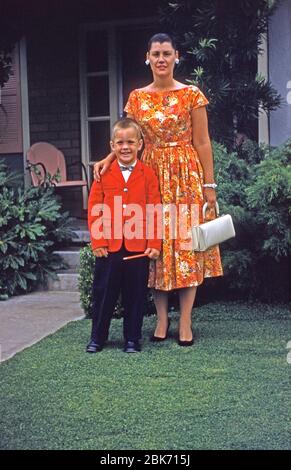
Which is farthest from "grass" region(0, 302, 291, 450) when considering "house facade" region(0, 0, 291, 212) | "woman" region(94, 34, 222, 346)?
"house facade" region(0, 0, 291, 212)

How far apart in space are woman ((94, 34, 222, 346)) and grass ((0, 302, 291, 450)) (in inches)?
15.9

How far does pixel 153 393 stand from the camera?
144 inches

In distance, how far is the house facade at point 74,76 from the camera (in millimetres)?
8734

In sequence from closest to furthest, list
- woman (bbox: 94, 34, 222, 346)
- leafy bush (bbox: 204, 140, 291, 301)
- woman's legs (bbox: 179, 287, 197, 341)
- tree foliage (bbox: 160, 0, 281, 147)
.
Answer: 1. woman (bbox: 94, 34, 222, 346)
2. woman's legs (bbox: 179, 287, 197, 341)
3. leafy bush (bbox: 204, 140, 291, 301)
4. tree foliage (bbox: 160, 0, 281, 147)

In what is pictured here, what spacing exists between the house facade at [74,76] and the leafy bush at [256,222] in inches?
124

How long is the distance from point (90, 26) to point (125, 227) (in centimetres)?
499

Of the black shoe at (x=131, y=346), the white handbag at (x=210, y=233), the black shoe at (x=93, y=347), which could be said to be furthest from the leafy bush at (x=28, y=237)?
the white handbag at (x=210, y=233)

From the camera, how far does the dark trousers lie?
176 inches

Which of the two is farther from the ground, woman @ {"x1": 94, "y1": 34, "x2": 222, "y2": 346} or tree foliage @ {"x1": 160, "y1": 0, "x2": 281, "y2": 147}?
tree foliage @ {"x1": 160, "y1": 0, "x2": 281, "y2": 147}

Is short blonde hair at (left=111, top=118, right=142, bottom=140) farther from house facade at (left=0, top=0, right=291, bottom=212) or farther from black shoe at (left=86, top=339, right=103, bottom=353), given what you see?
house facade at (left=0, top=0, right=291, bottom=212)

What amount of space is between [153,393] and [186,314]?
1.01 m

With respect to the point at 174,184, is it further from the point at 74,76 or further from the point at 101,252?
the point at 74,76

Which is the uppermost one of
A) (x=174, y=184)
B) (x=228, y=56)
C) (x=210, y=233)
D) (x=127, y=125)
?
(x=228, y=56)

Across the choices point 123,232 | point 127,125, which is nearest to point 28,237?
point 123,232
